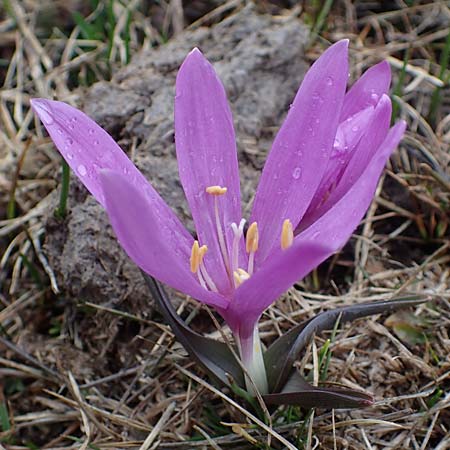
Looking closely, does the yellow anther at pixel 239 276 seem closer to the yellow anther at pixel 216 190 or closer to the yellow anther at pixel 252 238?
the yellow anther at pixel 252 238

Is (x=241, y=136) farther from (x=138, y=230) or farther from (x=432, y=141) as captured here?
(x=138, y=230)

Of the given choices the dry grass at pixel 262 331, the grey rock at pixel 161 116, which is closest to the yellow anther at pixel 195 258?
the dry grass at pixel 262 331

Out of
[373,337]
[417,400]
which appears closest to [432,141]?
[373,337]

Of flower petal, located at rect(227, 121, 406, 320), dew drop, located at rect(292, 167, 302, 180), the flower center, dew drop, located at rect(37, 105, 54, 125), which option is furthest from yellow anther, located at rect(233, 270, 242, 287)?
dew drop, located at rect(37, 105, 54, 125)

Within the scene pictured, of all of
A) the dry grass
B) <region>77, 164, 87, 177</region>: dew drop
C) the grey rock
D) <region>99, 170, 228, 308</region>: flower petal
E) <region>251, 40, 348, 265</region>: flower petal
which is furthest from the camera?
the grey rock

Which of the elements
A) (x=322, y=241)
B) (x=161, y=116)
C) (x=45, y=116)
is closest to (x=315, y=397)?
(x=322, y=241)

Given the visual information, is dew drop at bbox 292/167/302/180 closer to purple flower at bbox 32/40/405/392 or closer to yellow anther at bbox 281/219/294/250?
purple flower at bbox 32/40/405/392
